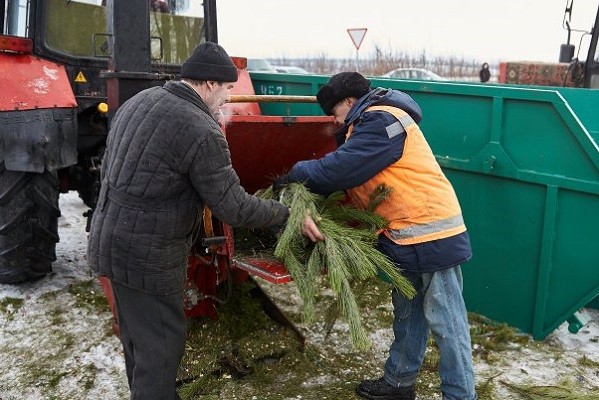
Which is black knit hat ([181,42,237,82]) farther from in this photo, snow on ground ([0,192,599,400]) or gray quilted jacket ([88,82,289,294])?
snow on ground ([0,192,599,400])

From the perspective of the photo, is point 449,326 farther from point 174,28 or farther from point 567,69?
point 567,69

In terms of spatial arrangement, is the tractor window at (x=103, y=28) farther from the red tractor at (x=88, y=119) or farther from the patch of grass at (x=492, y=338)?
the patch of grass at (x=492, y=338)

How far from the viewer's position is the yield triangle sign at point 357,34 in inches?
493

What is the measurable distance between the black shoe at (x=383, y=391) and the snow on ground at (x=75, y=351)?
0.44 m

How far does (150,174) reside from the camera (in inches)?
93.5

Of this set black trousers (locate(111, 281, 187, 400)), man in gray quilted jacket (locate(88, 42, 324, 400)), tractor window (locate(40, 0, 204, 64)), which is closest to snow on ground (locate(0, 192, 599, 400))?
black trousers (locate(111, 281, 187, 400))

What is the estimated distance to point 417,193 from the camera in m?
2.76

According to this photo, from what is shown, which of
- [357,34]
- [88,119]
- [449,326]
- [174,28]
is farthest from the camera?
[357,34]

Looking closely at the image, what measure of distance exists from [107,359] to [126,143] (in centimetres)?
163

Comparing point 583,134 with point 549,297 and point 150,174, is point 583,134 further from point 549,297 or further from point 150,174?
point 150,174

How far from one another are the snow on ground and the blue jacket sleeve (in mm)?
1377

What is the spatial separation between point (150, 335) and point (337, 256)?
85 cm

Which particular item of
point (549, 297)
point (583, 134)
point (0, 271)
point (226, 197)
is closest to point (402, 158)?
point (226, 197)

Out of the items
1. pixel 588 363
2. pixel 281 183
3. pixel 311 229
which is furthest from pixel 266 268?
pixel 588 363
